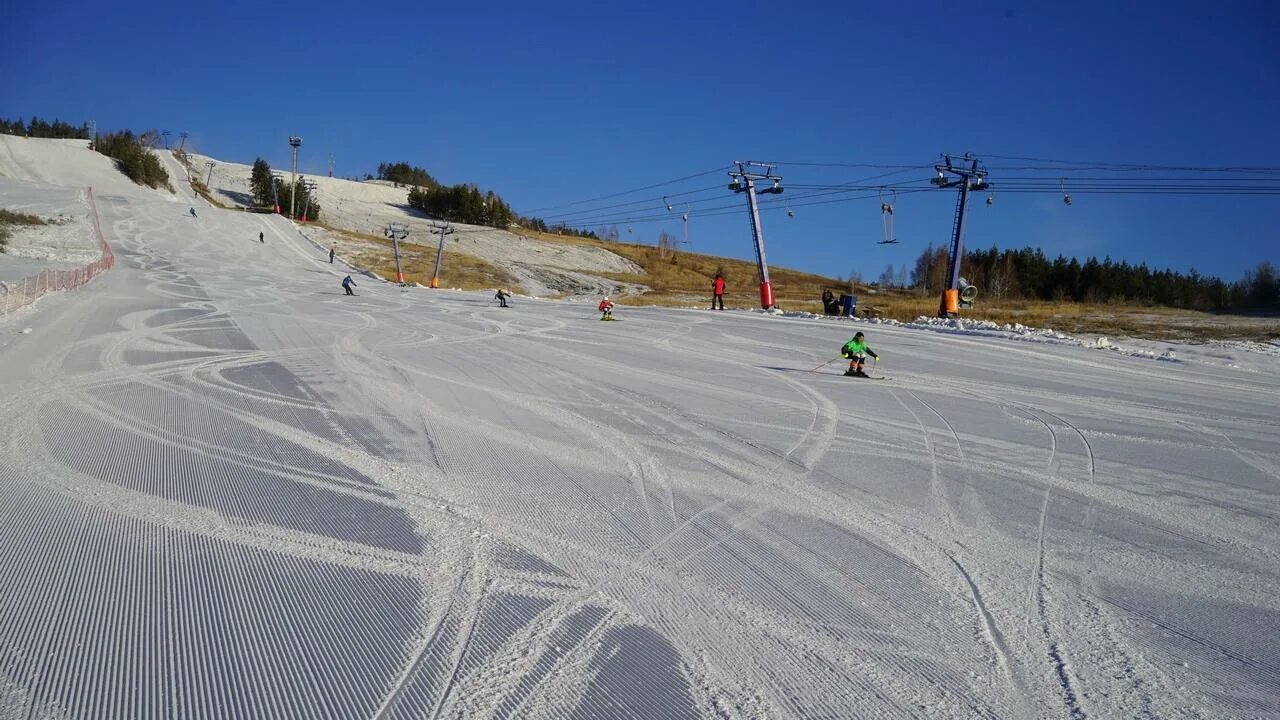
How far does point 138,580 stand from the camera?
456cm

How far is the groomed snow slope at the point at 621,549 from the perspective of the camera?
3.57 m

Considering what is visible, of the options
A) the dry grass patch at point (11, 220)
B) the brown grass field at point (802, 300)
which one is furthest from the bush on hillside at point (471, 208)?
the dry grass patch at point (11, 220)

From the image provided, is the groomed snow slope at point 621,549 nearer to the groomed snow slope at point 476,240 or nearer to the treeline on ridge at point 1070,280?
the groomed snow slope at point 476,240

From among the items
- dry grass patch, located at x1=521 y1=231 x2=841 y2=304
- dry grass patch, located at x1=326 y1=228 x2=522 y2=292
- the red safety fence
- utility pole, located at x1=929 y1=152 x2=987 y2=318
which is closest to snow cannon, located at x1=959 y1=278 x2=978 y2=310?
utility pole, located at x1=929 y1=152 x2=987 y2=318

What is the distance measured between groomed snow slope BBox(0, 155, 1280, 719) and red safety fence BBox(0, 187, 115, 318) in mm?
9855

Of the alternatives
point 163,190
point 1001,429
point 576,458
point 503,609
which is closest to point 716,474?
point 576,458

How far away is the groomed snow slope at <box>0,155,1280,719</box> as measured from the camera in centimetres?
357

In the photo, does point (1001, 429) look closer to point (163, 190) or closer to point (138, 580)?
point (138, 580)

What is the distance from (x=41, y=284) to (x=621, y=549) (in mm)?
28223

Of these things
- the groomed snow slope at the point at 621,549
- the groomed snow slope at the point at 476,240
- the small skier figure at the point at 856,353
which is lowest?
the groomed snow slope at the point at 621,549

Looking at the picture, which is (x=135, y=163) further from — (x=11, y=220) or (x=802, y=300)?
(x=802, y=300)

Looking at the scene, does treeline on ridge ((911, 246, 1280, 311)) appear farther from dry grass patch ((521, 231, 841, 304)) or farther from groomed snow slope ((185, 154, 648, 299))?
groomed snow slope ((185, 154, 648, 299))

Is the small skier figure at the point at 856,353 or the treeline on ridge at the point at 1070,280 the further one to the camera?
the treeline on ridge at the point at 1070,280

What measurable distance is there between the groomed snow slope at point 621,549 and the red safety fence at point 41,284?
388 inches
